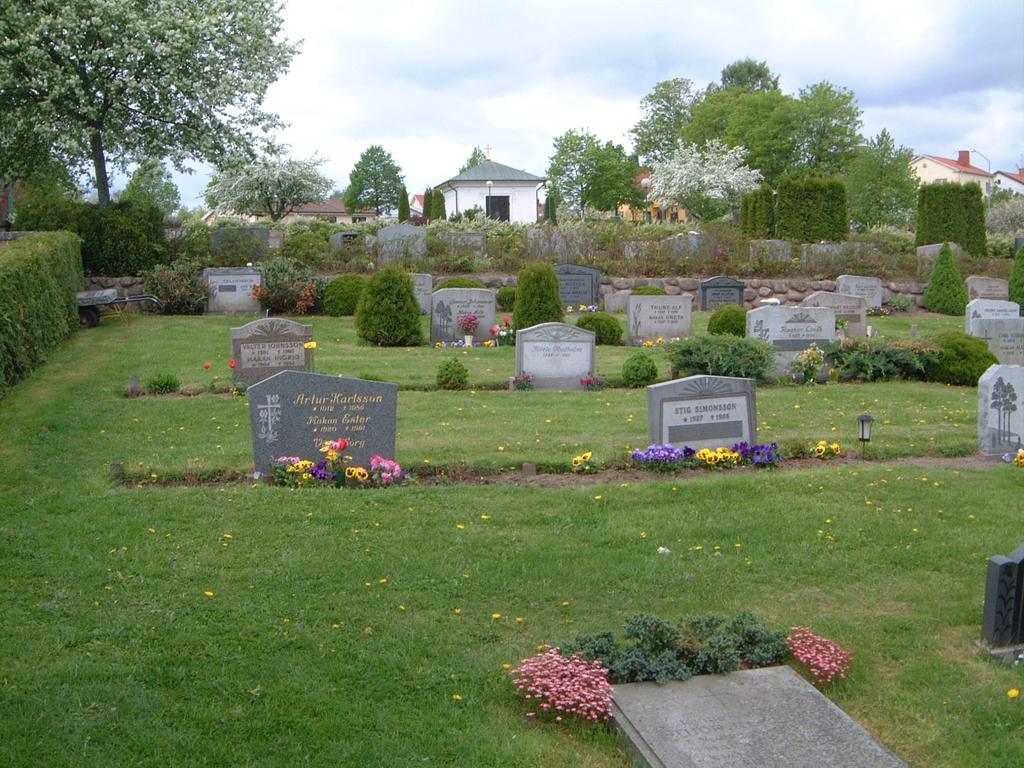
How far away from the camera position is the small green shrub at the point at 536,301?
1947 cm

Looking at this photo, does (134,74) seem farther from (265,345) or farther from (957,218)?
(957,218)

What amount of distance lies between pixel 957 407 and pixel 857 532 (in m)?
6.29

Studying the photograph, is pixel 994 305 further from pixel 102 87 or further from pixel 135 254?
pixel 102 87

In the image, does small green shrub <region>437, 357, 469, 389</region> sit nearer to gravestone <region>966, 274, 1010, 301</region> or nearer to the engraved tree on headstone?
the engraved tree on headstone

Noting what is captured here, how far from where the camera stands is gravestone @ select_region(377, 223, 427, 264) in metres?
28.0

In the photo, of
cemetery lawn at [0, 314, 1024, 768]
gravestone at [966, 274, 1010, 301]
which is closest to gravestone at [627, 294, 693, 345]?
cemetery lawn at [0, 314, 1024, 768]

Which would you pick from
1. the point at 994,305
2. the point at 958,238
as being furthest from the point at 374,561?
the point at 958,238

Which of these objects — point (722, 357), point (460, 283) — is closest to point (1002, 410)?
point (722, 357)

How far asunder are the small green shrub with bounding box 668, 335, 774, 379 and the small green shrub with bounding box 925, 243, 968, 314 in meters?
13.4

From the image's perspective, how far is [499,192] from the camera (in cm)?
5759

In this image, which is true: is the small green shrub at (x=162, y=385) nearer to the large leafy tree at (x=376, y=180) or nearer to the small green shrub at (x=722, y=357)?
the small green shrub at (x=722, y=357)

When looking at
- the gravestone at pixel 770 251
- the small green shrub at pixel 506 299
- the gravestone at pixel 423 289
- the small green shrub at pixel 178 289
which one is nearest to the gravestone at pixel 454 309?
the gravestone at pixel 423 289

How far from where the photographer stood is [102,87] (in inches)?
1009

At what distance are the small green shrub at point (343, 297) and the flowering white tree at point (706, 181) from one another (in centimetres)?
3211
